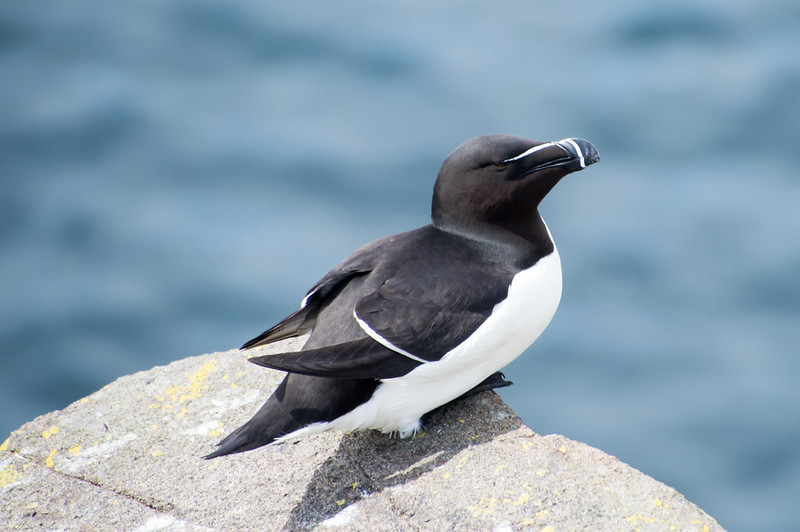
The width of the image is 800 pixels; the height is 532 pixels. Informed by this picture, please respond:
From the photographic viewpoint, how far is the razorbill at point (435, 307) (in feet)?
11.8

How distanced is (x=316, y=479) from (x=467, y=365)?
27.8 inches

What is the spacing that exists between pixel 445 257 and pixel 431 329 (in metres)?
0.34

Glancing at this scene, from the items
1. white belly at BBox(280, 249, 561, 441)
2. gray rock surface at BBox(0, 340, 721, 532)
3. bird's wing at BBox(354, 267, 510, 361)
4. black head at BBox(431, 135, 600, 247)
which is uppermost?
black head at BBox(431, 135, 600, 247)

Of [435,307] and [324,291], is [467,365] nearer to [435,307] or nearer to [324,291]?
[435,307]

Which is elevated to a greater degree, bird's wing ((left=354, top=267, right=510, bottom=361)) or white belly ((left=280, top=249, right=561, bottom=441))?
bird's wing ((left=354, top=267, right=510, bottom=361))

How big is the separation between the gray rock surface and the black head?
73 centimetres

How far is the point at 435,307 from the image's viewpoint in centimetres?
370

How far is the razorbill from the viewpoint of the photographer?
360cm

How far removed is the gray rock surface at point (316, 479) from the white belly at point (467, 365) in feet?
0.56

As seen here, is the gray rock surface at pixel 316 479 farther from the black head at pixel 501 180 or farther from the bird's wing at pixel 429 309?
the black head at pixel 501 180

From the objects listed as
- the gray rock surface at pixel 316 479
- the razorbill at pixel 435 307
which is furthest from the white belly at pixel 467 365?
the gray rock surface at pixel 316 479

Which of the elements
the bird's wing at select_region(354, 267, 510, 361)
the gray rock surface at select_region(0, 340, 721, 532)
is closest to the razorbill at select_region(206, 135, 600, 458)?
the bird's wing at select_region(354, 267, 510, 361)

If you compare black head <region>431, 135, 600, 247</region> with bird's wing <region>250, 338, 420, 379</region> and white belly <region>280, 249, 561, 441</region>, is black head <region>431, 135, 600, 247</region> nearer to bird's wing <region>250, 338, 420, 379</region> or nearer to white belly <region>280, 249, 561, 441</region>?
white belly <region>280, 249, 561, 441</region>

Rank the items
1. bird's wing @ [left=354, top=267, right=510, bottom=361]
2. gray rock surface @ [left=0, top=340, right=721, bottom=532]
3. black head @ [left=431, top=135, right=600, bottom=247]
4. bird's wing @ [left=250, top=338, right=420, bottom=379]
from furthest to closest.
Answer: black head @ [left=431, top=135, right=600, bottom=247], bird's wing @ [left=354, top=267, right=510, bottom=361], gray rock surface @ [left=0, top=340, right=721, bottom=532], bird's wing @ [left=250, top=338, right=420, bottom=379]
